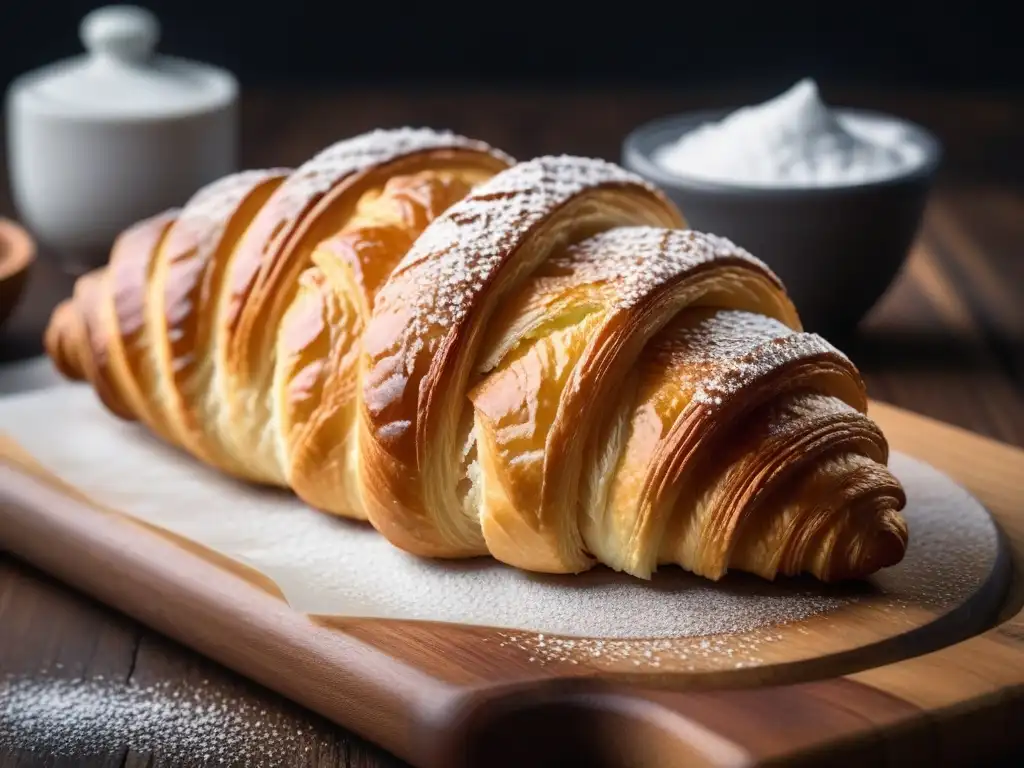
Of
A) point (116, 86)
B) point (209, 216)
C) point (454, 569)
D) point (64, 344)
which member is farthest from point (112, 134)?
point (454, 569)

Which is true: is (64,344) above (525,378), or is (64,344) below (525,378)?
below

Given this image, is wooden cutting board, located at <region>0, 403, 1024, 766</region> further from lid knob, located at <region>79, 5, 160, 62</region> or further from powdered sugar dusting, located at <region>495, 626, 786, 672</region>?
lid knob, located at <region>79, 5, 160, 62</region>

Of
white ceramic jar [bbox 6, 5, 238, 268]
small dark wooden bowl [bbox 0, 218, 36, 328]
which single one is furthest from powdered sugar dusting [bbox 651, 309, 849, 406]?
white ceramic jar [bbox 6, 5, 238, 268]

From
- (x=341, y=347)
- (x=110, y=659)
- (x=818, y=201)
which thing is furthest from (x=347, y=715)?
(x=818, y=201)

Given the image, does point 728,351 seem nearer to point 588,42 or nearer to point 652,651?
point 652,651

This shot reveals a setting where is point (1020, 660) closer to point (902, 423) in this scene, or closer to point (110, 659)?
point (902, 423)

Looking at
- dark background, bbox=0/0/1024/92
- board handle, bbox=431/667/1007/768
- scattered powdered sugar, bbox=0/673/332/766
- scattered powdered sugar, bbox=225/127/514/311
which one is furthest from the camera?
dark background, bbox=0/0/1024/92

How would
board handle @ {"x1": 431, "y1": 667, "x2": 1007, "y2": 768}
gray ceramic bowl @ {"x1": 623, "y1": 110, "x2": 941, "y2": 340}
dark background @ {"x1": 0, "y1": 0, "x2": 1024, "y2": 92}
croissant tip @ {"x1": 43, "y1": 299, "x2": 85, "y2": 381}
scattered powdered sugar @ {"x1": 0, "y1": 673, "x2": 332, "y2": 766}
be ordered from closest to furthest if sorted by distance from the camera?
board handle @ {"x1": 431, "y1": 667, "x2": 1007, "y2": 768}, scattered powdered sugar @ {"x1": 0, "y1": 673, "x2": 332, "y2": 766}, croissant tip @ {"x1": 43, "y1": 299, "x2": 85, "y2": 381}, gray ceramic bowl @ {"x1": 623, "y1": 110, "x2": 941, "y2": 340}, dark background @ {"x1": 0, "y1": 0, "x2": 1024, "y2": 92}
